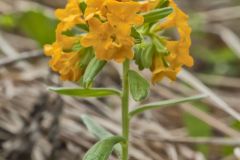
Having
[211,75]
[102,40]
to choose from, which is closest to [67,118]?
[102,40]

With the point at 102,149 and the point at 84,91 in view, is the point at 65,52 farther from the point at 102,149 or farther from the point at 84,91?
the point at 102,149

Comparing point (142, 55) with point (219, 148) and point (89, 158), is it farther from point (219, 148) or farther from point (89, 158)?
point (219, 148)

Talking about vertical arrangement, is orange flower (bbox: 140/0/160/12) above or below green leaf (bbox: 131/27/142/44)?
above

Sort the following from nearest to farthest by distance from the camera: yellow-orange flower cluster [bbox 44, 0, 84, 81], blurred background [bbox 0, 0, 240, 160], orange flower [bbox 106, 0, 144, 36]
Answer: orange flower [bbox 106, 0, 144, 36]
yellow-orange flower cluster [bbox 44, 0, 84, 81]
blurred background [bbox 0, 0, 240, 160]

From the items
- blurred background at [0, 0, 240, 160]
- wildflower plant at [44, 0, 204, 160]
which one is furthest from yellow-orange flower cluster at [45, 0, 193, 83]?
blurred background at [0, 0, 240, 160]

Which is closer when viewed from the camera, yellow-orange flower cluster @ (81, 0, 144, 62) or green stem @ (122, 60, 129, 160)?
yellow-orange flower cluster @ (81, 0, 144, 62)

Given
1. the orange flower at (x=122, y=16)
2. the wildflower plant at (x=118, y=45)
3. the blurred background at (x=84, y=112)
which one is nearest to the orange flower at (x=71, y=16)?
the wildflower plant at (x=118, y=45)

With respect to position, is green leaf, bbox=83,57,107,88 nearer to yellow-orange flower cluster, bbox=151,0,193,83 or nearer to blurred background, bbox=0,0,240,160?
yellow-orange flower cluster, bbox=151,0,193,83

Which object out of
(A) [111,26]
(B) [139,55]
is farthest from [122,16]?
(B) [139,55]
